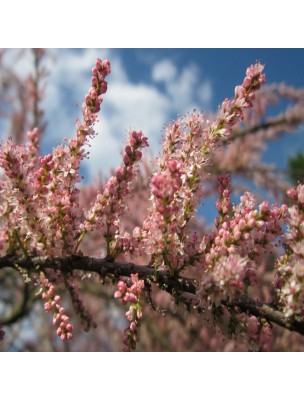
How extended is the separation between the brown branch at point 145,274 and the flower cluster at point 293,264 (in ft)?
0.11

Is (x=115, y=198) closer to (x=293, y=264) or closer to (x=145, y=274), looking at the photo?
(x=145, y=274)

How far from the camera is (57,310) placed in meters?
1.15

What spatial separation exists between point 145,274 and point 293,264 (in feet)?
1.05

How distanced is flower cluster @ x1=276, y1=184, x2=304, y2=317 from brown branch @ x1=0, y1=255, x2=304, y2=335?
3 centimetres

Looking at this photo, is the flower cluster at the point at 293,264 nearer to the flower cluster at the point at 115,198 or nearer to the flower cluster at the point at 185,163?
the flower cluster at the point at 185,163

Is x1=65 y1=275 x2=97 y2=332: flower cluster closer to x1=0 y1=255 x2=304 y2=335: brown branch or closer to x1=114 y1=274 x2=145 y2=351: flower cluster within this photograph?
x1=0 y1=255 x2=304 y2=335: brown branch

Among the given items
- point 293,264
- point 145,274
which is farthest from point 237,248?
point 145,274

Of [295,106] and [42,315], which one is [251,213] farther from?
[42,315]

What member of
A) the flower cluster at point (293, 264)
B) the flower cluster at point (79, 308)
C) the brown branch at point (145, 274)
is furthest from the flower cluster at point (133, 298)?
the flower cluster at point (293, 264)

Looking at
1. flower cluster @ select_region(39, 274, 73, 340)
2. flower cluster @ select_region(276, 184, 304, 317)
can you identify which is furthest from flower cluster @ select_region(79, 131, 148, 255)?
flower cluster @ select_region(276, 184, 304, 317)

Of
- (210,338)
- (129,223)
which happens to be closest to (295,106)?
(129,223)

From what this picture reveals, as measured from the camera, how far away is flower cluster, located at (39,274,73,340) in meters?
1.07

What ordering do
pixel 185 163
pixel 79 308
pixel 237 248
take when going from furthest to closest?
pixel 79 308
pixel 185 163
pixel 237 248
